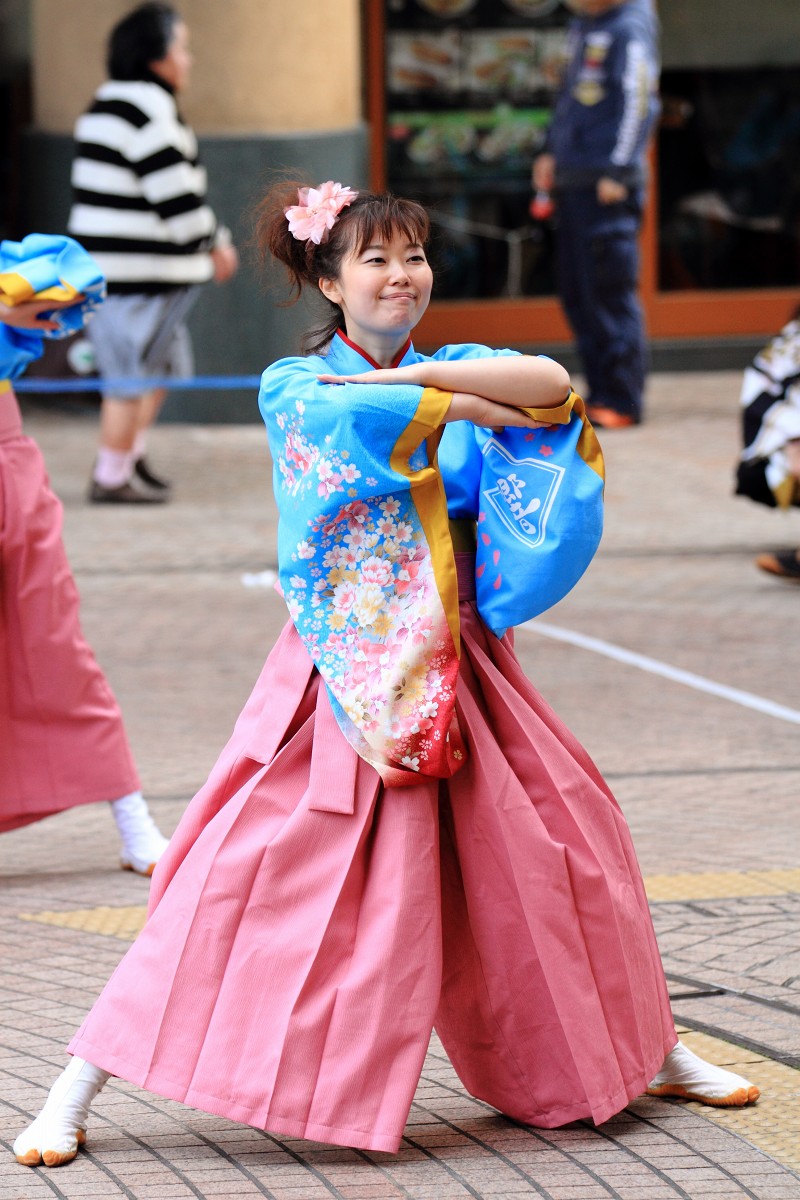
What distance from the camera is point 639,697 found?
6777 mm

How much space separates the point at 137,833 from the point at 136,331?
17.9ft

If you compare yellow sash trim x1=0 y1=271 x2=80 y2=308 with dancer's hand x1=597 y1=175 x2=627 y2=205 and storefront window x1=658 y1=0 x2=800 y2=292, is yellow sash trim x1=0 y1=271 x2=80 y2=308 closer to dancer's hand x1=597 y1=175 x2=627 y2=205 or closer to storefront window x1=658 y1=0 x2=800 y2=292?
dancer's hand x1=597 y1=175 x2=627 y2=205

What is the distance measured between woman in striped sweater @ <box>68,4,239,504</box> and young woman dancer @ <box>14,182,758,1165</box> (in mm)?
6473

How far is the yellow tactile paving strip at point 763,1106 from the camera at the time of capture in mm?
3502

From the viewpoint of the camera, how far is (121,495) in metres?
10.2

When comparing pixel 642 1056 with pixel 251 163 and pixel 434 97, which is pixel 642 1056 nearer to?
pixel 251 163

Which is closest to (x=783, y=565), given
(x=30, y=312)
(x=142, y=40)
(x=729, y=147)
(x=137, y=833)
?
(x=142, y=40)

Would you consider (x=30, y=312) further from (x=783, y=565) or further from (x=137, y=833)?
(x=783, y=565)

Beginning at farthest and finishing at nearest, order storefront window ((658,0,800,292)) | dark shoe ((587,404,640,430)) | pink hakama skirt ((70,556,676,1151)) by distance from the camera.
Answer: storefront window ((658,0,800,292))
dark shoe ((587,404,640,430))
pink hakama skirt ((70,556,676,1151))

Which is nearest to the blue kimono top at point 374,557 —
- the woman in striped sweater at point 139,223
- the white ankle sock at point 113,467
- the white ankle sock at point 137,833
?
the white ankle sock at point 137,833

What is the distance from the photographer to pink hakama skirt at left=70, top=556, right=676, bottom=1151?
329 centimetres

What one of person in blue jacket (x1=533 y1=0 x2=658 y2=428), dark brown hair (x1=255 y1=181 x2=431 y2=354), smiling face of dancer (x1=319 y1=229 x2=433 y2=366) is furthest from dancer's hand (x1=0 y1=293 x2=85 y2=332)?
person in blue jacket (x1=533 y1=0 x2=658 y2=428)

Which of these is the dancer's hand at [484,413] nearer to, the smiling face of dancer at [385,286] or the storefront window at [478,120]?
the smiling face of dancer at [385,286]

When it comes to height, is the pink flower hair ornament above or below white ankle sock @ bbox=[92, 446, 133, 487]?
above
